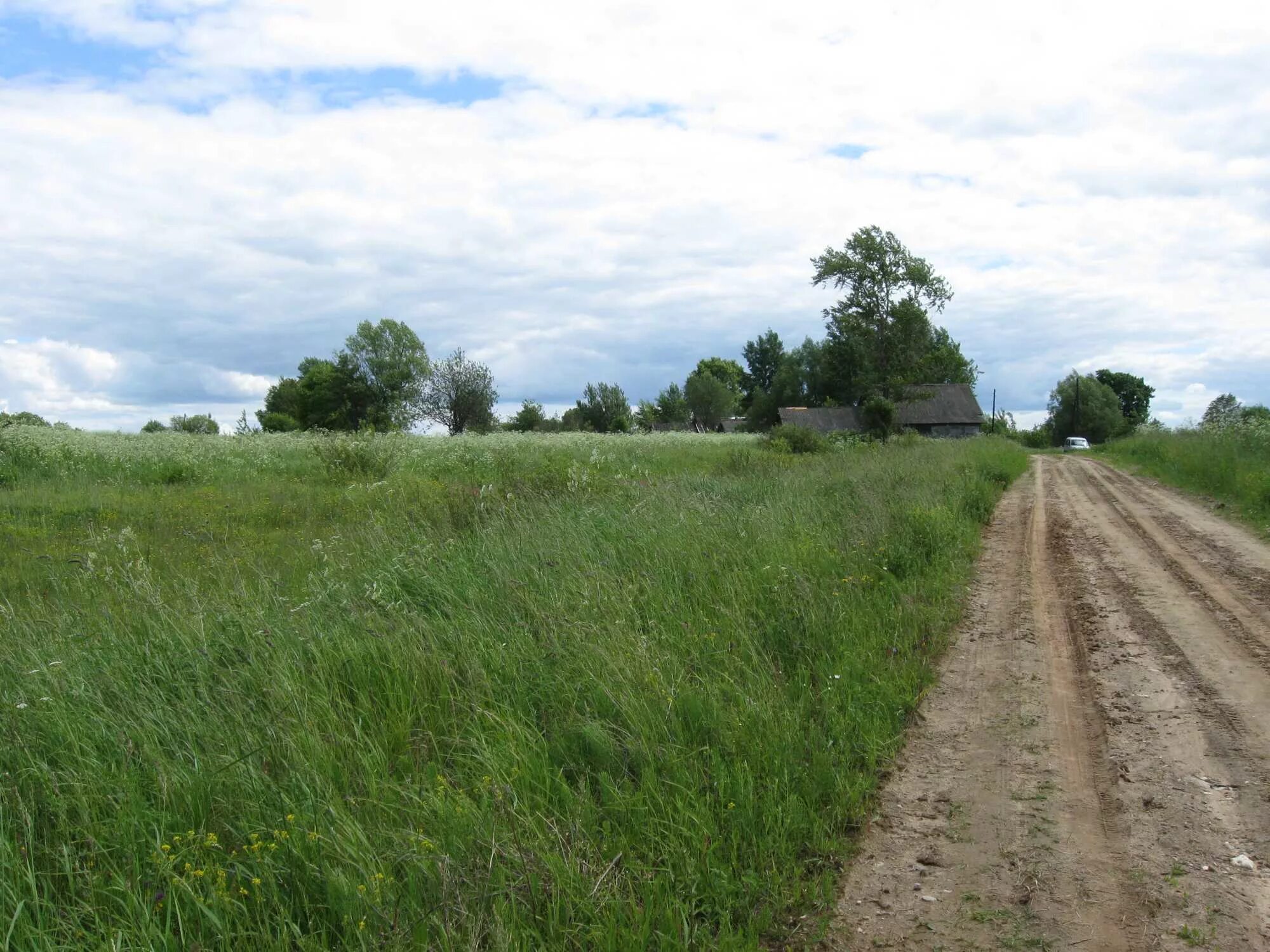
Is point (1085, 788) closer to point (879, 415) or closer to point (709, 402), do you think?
point (879, 415)

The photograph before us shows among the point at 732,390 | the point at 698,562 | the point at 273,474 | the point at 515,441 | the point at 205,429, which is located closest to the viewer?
the point at 698,562

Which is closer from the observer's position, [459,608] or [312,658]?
[312,658]

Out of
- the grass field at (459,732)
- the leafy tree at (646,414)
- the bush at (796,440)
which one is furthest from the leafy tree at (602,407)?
the grass field at (459,732)

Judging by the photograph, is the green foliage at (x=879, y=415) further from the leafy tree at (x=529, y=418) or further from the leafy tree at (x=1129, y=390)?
the leafy tree at (x=1129, y=390)

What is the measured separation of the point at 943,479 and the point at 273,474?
15558mm

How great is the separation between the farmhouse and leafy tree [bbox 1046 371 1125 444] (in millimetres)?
19833

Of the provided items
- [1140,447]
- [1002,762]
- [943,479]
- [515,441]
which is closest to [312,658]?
[1002,762]

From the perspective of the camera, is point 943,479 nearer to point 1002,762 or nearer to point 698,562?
point 698,562

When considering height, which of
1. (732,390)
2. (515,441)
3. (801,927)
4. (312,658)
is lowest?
(801,927)

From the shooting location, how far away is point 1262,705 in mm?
5512

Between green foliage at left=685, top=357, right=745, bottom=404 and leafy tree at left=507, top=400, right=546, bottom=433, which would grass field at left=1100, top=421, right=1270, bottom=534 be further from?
green foliage at left=685, top=357, right=745, bottom=404

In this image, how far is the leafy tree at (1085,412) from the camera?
300ft

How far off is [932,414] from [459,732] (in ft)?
256

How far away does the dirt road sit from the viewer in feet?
11.2
